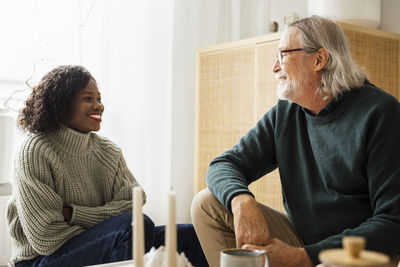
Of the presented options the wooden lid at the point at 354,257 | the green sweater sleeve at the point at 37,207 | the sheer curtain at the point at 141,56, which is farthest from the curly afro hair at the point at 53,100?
the wooden lid at the point at 354,257

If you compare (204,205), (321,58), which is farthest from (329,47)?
(204,205)

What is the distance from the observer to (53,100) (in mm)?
2055

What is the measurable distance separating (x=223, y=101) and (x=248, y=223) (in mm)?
1584

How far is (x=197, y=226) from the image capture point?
1762mm

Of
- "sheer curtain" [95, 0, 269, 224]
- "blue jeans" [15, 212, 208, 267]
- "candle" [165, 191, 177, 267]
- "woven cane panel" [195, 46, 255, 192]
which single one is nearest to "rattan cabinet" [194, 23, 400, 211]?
"woven cane panel" [195, 46, 255, 192]

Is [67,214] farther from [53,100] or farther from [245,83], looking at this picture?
[245,83]

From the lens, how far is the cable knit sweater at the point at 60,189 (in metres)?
1.85

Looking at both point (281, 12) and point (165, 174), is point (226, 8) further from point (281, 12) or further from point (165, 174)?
point (165, 174)

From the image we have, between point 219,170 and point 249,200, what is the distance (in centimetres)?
25

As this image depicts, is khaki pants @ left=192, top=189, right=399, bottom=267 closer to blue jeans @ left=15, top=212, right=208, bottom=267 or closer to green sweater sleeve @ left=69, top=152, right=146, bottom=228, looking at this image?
blue jeans @ left=15, top=212, right=208, bottom=267

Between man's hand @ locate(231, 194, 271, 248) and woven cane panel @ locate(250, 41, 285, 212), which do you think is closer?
man's hand @ locate(231, 194, 271, 248)

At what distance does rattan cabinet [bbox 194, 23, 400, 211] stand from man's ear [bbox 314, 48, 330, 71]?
3.08ft

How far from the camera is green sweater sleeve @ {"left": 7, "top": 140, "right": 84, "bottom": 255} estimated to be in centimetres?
184

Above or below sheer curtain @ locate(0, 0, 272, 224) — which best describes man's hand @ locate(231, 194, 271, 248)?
below
